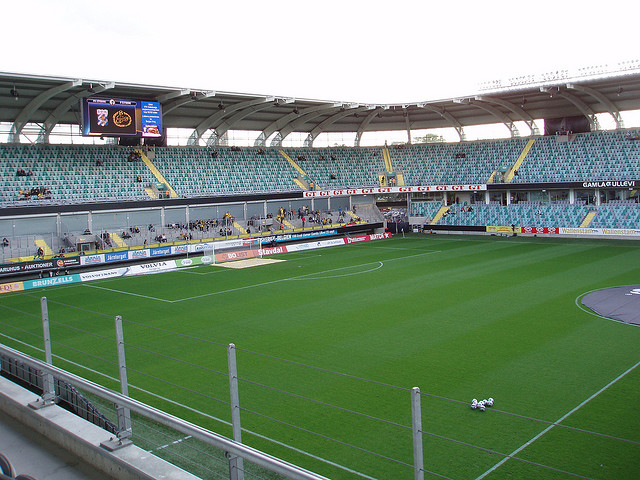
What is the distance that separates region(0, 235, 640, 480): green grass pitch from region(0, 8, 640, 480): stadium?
0.29 ft

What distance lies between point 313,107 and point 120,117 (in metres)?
18.5

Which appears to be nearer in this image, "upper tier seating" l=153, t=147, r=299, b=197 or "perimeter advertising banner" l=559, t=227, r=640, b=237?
"perimeter advertising banner" l=559, t=227, r=640, b=237

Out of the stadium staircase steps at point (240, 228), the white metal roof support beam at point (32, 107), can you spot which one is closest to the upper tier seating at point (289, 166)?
the white metal roof support beam at point (32, 107)

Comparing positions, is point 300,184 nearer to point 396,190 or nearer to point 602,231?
point 396,190

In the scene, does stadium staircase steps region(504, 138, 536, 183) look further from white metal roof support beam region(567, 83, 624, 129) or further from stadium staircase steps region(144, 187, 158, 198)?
stadium staircase steps region(144, 187, 158, 198)

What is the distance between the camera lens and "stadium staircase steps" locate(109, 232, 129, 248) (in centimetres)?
4144

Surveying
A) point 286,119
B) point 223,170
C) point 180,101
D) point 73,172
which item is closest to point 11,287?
Result: point 73,172

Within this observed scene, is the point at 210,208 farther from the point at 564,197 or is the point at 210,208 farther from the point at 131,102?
the point at 564,197

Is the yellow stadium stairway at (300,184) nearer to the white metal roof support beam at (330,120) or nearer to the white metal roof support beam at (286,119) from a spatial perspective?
the white metal roof support beam at (286,119)

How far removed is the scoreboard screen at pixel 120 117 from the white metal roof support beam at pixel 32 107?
203cm

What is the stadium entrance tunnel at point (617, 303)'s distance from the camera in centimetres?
1933

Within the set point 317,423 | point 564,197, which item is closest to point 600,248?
point 564,197

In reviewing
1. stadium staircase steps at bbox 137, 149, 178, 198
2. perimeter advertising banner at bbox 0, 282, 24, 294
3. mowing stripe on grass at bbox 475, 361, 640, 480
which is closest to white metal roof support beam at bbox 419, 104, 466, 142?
stadium staircase steps at bbox 137, 149, 178, 198

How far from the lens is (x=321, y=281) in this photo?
2953 cm
